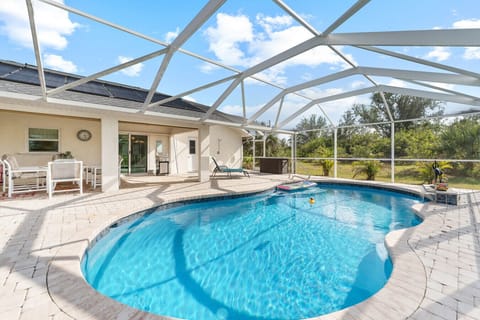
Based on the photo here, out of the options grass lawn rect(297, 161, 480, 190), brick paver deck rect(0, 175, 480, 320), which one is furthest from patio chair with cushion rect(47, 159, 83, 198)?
grass lawn rect(297, 161, 480, 190)

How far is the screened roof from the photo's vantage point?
4191mm

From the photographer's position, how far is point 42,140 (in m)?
8.07

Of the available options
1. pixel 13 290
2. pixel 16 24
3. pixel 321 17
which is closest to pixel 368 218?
pixel 321 17

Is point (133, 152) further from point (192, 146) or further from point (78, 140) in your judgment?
point (192, 146)

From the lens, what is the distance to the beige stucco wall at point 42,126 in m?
7.41

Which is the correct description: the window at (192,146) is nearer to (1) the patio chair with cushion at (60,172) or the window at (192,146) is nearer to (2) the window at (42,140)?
(2) the window at (42,140)

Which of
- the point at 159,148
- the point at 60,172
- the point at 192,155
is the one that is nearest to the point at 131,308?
the point at 60,172

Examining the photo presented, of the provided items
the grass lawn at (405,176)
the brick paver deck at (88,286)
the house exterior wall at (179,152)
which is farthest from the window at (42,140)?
the grass lawn at (405,176)

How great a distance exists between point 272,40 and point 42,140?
8937mm

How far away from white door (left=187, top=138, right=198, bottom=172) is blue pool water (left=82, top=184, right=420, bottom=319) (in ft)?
27.2

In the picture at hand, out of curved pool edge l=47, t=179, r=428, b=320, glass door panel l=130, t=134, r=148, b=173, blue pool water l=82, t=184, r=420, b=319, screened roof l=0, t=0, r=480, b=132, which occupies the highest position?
screened roof l=0, t=0, r=480, b=132

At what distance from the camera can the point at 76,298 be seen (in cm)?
199

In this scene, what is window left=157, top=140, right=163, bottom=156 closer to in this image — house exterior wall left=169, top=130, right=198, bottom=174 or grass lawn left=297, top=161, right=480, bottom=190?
Answer: house exterior wall left=169, top=130, right=198, bottom=174

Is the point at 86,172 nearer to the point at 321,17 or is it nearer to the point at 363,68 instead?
the point at 321,17
